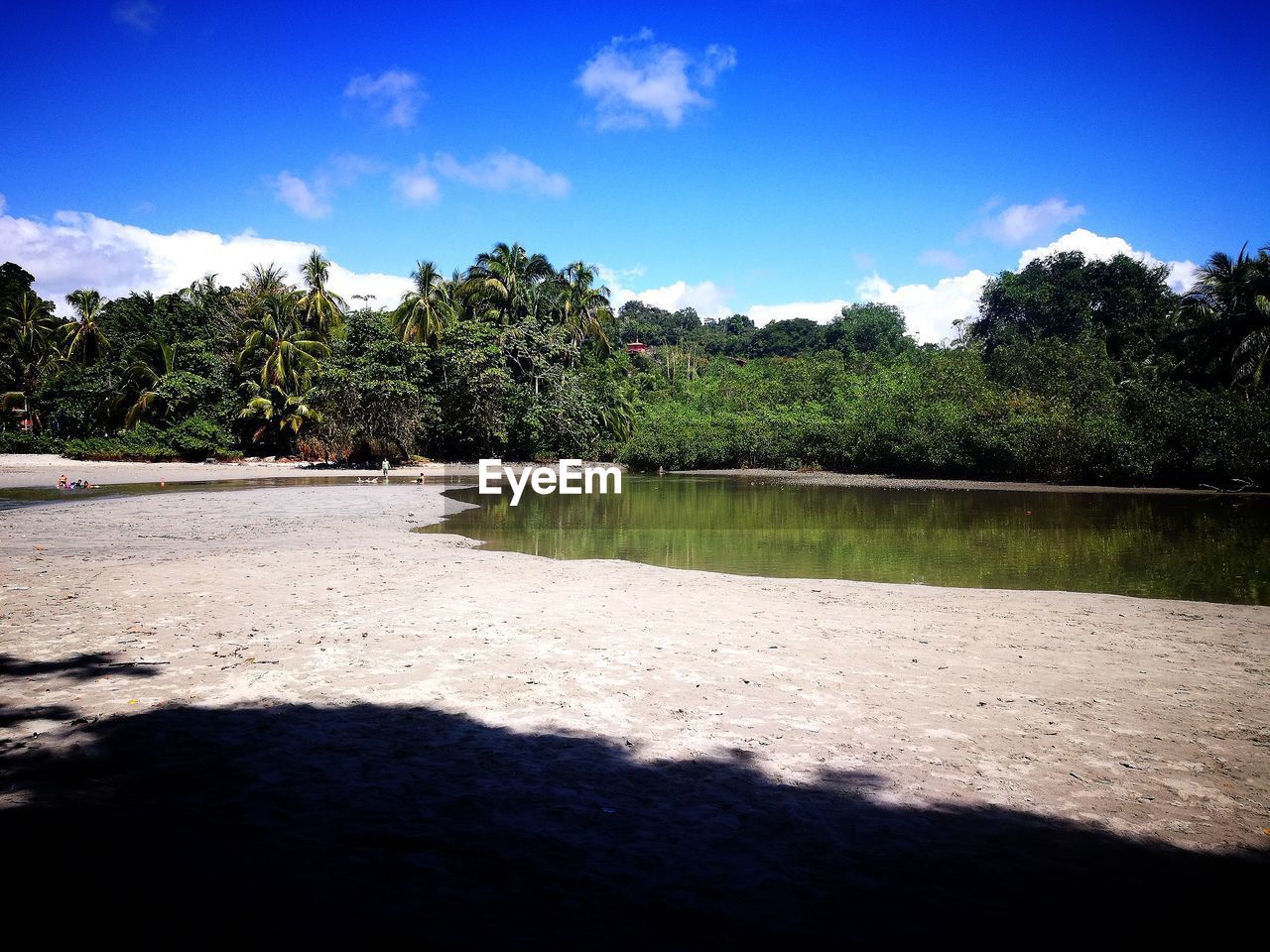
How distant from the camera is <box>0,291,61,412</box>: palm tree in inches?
2099

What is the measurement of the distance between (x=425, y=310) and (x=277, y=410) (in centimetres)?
1141

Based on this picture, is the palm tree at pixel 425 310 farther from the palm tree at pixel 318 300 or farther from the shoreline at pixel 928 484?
the shoreline at pixel 928 484

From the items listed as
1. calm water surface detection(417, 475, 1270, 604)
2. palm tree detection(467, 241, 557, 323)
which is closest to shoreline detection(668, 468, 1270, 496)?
calm water surface detection(417, 475, 1270, 604)

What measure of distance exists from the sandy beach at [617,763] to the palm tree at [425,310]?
42.0m

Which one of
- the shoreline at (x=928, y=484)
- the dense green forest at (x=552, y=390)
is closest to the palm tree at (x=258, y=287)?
the dense green forest at (x=552, y=390)

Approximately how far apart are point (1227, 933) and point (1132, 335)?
66.0 meters

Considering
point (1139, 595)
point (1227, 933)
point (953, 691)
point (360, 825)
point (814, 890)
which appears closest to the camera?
point (1227, 933)

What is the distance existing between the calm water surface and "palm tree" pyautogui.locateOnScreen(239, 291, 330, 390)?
852 inches

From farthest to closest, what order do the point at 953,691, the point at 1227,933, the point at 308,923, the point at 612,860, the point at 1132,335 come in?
the point at 1132,335
the point at 953,691
the point at 612,860
the point at 1227,933
the point at 308,923

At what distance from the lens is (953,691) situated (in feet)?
20.3

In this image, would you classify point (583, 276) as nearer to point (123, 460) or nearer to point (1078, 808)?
point (123, 460)

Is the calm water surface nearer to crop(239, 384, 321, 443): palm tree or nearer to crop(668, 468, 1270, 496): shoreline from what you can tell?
crop(668, 468, 1270, 496): shoreline

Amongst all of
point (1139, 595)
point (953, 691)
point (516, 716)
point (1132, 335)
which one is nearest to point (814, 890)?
point (516, 716)

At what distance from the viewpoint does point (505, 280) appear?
53562 millimetres
